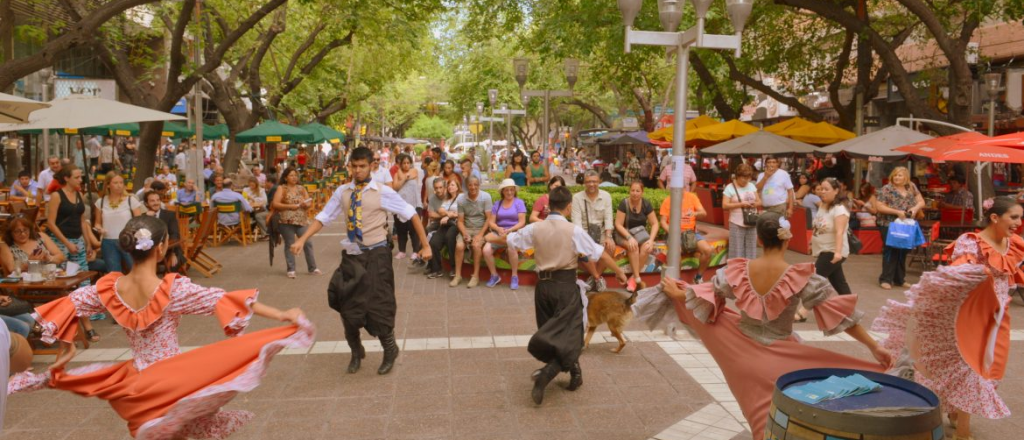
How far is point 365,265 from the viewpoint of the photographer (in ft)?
22.4

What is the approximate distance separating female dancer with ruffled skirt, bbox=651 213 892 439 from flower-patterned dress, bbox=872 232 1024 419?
0.51 metres

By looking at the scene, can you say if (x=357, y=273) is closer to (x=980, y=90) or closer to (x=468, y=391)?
(x=468, y=391)

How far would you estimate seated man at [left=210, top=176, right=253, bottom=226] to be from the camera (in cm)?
1455

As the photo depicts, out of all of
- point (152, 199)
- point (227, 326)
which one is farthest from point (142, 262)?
point (152, 199)

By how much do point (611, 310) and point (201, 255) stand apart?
7466 mm

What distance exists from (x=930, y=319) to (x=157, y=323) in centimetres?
408

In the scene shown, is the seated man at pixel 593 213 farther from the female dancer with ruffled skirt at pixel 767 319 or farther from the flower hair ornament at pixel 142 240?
the flower hair ornament at pixel 142 240

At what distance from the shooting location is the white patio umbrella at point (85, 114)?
10094mm

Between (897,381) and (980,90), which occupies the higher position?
(980,90)

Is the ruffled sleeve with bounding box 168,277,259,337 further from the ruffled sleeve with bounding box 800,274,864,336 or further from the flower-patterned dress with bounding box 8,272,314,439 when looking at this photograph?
the ruffled sleeve with bounding box 800,274,864,336

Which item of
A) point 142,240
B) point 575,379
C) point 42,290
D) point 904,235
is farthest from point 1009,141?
point 42,290

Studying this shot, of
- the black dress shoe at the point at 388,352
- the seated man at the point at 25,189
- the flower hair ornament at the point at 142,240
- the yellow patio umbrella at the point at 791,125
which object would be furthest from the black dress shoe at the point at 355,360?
the yellow patio umbrella at the point at 791,125

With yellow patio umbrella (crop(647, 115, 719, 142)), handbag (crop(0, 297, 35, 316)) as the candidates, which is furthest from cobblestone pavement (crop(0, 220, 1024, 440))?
yellow patio umbrella (crop(647, 115, 719, 142))

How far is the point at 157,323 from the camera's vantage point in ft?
13.8
